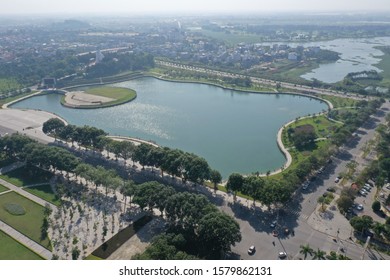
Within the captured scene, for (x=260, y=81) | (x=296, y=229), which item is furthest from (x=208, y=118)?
(x=296, y=229)

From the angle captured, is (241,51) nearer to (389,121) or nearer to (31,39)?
(389,121)

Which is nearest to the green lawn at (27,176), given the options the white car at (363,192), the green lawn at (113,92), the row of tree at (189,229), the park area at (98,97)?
the row of tree at (189,229)

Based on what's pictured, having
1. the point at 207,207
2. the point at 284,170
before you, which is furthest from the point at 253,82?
the point at 207,207

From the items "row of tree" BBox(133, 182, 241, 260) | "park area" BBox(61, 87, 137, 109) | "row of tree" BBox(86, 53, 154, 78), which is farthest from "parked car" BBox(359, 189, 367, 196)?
"row of tree" BBox(86, 53, 154, 78)

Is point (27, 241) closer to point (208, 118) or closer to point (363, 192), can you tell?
point (363, 192)

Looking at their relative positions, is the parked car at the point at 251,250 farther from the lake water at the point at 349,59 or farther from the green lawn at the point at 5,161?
the lake water at the point at 349,59
